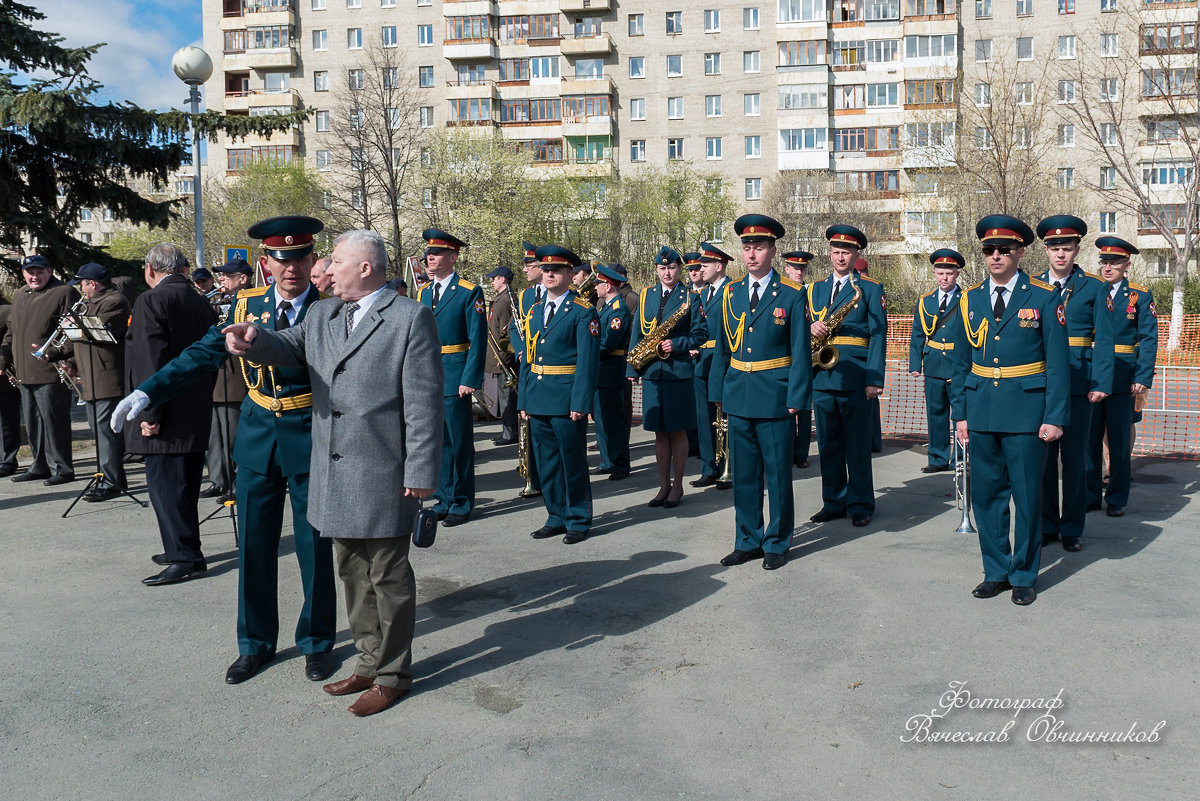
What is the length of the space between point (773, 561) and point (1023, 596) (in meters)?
1.59

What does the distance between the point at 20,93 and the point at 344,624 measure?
13.5 meters

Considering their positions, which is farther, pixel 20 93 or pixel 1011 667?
pixel 20 93

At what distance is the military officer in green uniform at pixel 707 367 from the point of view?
32.8ft

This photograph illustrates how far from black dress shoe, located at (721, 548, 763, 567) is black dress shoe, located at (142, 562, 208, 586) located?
3.55 m

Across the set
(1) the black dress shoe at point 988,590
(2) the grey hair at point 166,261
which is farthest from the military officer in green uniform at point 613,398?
(1) the black dress shoe at point 988,590

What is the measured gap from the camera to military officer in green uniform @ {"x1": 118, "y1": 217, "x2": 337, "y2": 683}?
4980 millimetres

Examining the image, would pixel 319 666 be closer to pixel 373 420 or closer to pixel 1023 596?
pixel 373 420

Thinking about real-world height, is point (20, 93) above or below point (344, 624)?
above

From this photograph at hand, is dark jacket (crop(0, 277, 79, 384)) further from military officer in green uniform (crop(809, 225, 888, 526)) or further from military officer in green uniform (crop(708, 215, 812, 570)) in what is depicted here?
military officer in green uniform (crop(809, 225, 888, 526))

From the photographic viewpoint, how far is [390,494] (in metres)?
4.57

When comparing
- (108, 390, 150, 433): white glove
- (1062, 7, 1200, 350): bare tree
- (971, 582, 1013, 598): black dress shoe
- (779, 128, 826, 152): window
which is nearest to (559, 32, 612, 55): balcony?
(779, 128, 826, 152): window

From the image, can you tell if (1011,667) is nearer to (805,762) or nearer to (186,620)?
(805,762)

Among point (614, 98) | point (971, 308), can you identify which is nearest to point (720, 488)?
point (971, 308)

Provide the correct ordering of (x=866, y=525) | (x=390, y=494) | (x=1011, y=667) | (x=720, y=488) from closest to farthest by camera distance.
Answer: (x=390, y=494) < (x=1011, y=667) < (x=866, y=525) < (x=720, y=488)
